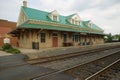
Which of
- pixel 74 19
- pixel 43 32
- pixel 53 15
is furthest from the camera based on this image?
pixel 74 19

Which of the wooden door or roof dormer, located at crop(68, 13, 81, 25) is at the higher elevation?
roof dormer, located at crop(68, 13, 81, 25)

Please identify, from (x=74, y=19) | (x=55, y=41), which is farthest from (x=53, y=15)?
(x=74, y=19)

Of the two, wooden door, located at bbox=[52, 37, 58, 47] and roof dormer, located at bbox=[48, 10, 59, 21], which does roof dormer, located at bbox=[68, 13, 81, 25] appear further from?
wooden door, located at bbox=[52, 37, 58, 47]

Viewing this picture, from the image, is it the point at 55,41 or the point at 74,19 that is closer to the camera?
the point at 55,41

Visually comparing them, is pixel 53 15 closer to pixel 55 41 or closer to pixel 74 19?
pixel 55 41

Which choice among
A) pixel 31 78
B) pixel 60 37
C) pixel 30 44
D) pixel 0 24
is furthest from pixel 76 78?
pixel 0 24

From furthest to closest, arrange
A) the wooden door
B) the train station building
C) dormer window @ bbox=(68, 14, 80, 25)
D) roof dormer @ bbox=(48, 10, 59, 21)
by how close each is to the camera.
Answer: dormer window @ bbox=(68, 14, 80, 25) → roof dormer @ bbox=(48, 10, 59, 21) → the wooden door → the train station building

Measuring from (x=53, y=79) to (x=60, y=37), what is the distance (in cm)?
1978

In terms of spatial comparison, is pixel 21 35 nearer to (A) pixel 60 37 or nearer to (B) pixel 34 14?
(B) pixel 34 14

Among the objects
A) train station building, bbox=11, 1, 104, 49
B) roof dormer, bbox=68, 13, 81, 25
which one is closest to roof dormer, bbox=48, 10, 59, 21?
train station building, bbox=11, 1, 104, 49

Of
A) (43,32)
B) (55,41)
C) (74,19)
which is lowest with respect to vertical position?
(55,41)

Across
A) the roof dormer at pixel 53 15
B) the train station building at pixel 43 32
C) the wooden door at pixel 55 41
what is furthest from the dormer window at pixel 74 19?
the wooden door at pixel 55 41

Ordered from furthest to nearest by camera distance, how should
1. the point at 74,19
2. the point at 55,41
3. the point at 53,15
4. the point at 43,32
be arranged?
the point at 74,19 → the point at 53,15 → the point at 55,41 → the point at 43,32

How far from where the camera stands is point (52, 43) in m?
24.3
